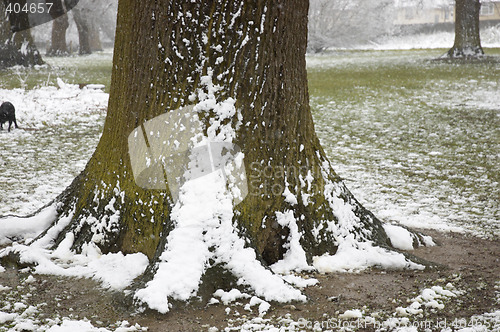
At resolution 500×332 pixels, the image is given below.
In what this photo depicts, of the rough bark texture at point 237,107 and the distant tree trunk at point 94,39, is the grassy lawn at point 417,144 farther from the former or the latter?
the distant tree trunk at point 94,39

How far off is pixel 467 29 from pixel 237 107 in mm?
24881

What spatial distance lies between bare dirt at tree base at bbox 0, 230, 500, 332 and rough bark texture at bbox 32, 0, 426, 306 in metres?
0.29

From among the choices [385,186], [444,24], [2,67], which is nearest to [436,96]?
[385,186]

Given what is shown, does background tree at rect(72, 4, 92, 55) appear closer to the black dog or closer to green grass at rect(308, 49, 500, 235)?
green grass at rect(308, 49, 500, 235)

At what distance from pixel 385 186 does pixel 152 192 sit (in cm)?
329

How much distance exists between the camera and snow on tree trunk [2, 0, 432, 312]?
341cm

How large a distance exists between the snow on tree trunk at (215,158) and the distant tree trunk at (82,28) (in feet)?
113

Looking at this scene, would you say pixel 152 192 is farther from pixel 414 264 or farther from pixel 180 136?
pixel 414 264

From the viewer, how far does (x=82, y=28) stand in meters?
39.8

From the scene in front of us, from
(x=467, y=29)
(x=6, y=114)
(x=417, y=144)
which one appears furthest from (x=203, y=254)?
(x=467, y=29)

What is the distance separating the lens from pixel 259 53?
11.5 feet

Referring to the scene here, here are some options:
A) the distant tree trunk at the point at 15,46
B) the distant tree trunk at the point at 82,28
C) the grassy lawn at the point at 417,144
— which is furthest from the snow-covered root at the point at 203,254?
the distant tree trunk at the point at 82,28

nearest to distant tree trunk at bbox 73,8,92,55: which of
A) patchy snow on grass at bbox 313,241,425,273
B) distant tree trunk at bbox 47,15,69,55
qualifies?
distant tree trunk at bbox 47,15,69,55

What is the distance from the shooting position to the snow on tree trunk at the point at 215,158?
341 cm
